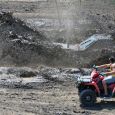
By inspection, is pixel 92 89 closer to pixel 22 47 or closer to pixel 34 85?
pixel 34 85

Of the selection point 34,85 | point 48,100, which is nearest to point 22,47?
point 34,85

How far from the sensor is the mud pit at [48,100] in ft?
51.7

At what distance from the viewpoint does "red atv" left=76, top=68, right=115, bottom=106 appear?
16266 millimetres

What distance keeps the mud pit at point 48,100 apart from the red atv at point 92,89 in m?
0.27

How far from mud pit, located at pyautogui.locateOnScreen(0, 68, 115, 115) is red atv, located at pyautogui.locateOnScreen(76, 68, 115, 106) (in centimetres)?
27

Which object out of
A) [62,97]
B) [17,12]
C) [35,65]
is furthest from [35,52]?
[17,12]

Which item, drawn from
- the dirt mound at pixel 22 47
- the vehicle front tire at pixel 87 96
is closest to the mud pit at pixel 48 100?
the vehicle front tire at pixel 87 96

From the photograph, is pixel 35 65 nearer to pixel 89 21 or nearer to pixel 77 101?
pixel 77 101

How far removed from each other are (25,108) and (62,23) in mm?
19250

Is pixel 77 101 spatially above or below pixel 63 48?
below

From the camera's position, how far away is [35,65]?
73.6 feet

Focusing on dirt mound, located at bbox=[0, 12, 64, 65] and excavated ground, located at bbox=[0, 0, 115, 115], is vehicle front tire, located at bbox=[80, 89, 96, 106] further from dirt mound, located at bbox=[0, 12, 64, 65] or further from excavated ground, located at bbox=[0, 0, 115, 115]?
dirt mound, located at bbox=[0, 12, 64, 65]

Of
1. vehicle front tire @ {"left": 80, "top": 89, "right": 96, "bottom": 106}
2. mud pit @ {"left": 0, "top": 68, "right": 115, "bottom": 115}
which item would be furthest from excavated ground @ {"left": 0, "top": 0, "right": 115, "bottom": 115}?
vehicle front tire @ {"left": 80, "top": 89, "right": 96, "bottom": 106}

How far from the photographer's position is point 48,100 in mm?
16844
